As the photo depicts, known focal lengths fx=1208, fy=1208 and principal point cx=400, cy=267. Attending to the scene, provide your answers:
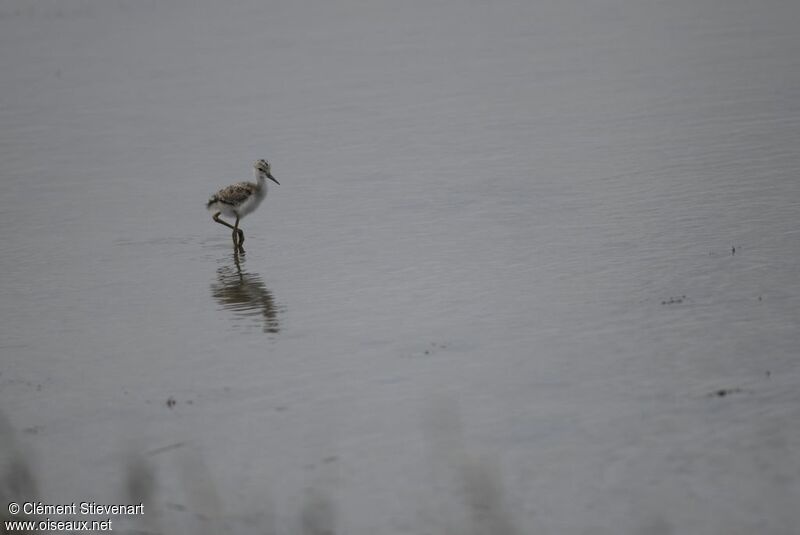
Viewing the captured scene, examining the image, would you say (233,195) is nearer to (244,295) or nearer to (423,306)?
(244,295)

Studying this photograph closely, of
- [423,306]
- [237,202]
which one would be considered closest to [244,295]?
[423,306]

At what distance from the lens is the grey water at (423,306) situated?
32.8 ft

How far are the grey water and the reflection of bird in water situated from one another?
0.07 m

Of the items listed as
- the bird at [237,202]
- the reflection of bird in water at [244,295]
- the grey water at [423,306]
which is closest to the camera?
the grey water at [423,306]

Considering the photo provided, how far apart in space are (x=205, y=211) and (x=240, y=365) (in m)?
9.47

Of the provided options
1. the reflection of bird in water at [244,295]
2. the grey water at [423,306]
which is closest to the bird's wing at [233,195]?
the grey water at [423,306]

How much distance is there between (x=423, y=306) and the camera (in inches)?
601

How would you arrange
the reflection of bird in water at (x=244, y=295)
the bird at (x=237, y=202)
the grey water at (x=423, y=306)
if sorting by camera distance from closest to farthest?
the grey water at (x=423, y=306) < the reflection of bird in water at (x=244, y=295) < the bird at (x=237, y=202)

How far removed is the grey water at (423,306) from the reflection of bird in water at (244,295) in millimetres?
73

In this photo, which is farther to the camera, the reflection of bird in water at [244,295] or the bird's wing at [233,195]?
the bird's wing at [233,195]

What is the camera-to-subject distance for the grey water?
10000 mm

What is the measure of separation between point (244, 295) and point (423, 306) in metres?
2.81

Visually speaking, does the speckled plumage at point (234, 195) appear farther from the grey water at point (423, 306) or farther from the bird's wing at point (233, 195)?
the grey water at point (423, 306)

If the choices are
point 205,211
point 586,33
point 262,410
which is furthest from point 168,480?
point 586,33
